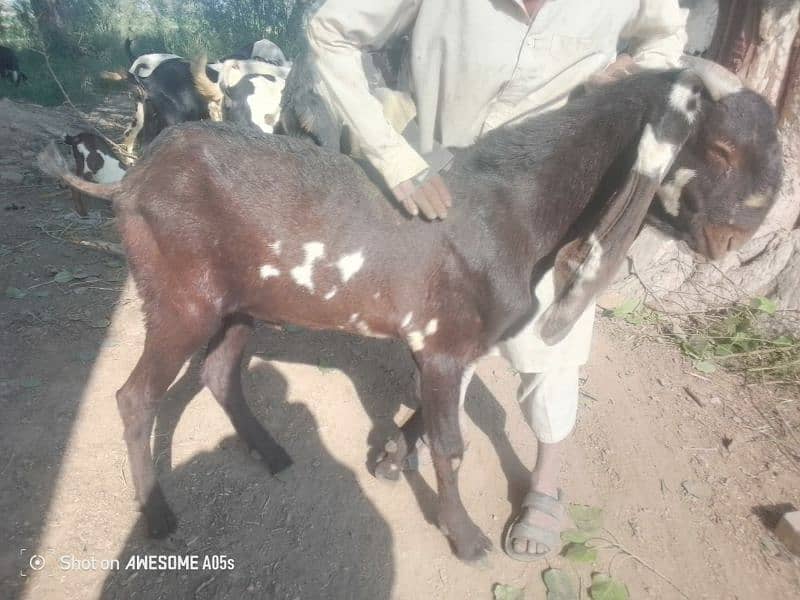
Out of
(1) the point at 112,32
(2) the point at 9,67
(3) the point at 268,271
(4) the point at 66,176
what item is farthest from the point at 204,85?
(1) the point at 112,32

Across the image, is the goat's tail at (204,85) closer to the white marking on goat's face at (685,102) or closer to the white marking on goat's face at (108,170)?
the white marking on goat's face at (108,170)

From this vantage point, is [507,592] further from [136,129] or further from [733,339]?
[136,129]

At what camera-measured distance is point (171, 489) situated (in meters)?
2.60

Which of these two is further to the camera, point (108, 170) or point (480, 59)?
point (108, 170)

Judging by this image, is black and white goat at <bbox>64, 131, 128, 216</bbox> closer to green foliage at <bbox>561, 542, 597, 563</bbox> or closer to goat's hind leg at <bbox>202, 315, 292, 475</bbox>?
goat's hind leg at <bbox>202, 315, 292, 475</bbox>

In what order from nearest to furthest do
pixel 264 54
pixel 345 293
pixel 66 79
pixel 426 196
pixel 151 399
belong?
pixel 426 196, pixel 345 293, pixel 151 399, pixel 264 54, pixel 66 79

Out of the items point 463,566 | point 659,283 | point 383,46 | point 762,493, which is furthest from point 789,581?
point 383,46

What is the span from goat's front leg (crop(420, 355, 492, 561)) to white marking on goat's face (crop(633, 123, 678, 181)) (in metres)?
1.04

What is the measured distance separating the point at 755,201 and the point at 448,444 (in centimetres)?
151

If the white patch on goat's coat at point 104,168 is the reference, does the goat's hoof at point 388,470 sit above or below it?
above

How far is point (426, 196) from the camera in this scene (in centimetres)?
197

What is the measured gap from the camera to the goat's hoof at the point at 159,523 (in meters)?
2.36

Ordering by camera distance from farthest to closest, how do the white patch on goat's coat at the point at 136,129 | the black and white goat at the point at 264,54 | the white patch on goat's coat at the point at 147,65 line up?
the black and white goat at the point at 264,54 → the white patch on goat's coat at the point at 136,129 → the white patch on goat's coat at the point at 147,65

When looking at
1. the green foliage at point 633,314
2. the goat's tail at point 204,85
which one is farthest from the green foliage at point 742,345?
the goat's tail at point 204,85
